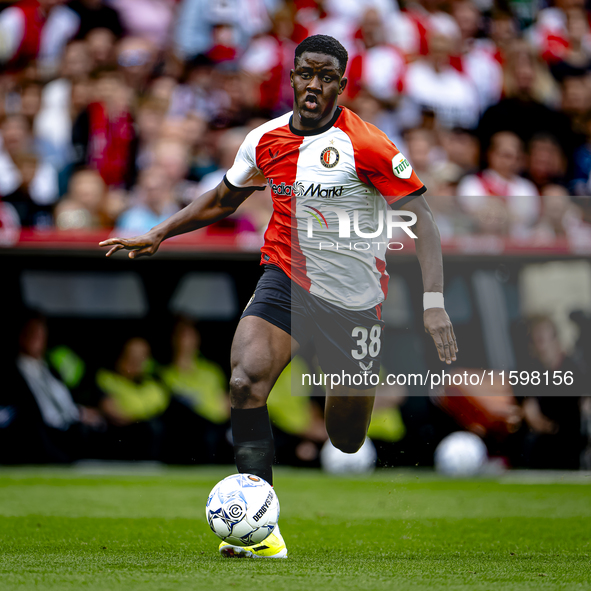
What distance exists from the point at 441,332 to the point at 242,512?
53.1 inches

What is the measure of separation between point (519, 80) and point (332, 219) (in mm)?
8074

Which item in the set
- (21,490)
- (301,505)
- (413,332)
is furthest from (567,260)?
(21,490)

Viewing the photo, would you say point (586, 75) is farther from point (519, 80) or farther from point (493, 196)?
point (493, 196)

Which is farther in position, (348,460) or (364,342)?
(348,460)

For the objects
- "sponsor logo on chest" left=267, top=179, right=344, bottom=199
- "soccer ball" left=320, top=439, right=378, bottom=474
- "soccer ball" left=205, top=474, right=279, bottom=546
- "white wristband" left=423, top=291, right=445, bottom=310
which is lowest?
"soccer ball" left=320, top=439, right=378, bottom=474

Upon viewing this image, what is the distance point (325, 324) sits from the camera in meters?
5.20

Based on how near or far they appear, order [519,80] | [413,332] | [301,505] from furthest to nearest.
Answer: [519,80] < [413,332] < [301,505]

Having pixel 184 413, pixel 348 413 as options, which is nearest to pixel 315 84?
pixel 348 413

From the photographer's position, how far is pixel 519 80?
1238 centimetres

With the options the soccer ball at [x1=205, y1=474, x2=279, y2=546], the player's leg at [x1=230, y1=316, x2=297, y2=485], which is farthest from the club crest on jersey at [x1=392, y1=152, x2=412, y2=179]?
the soccer ball at [x1=205, y1=474, x2=279, y2=546]

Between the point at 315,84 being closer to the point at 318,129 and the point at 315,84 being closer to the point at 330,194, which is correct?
the point at 318,129

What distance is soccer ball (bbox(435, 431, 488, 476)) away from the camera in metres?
9.12

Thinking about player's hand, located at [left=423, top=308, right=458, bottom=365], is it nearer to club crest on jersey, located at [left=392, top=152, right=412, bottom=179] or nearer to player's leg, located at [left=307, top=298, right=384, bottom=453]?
player's leg, located at [left=307, top=298, right=384, bottom=453]

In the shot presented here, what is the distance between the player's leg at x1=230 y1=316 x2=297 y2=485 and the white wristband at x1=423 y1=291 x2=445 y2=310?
2.74ft
